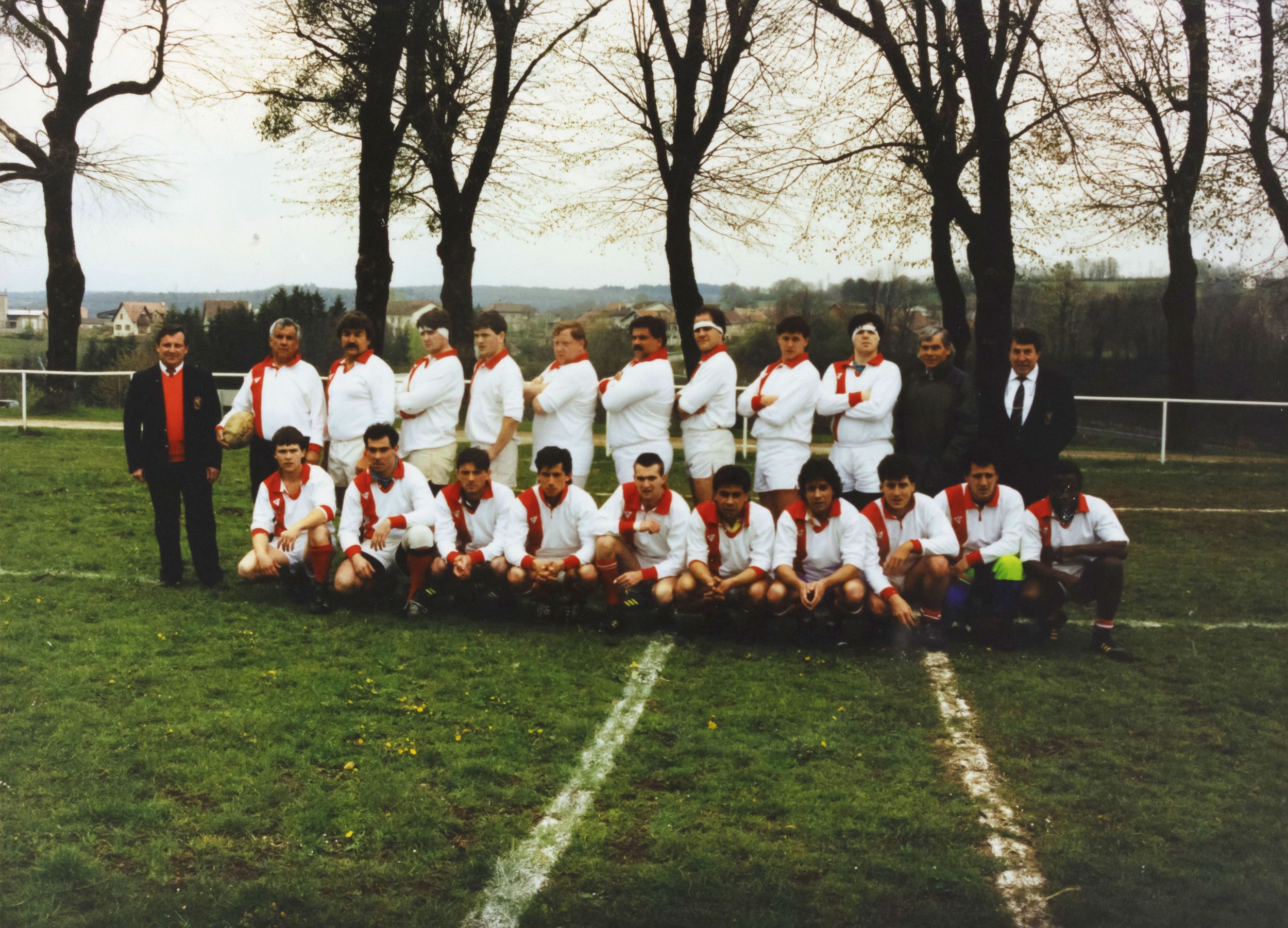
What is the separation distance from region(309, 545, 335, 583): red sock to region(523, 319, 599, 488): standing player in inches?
54.5

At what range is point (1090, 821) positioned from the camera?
12.2 ft

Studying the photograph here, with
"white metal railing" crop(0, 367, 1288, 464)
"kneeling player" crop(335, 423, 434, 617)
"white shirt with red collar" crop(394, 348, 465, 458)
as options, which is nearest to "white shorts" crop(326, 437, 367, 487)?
"white shirt with red collar" crop(394, 348, 465, 458)

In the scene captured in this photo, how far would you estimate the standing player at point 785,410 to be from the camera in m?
6.32

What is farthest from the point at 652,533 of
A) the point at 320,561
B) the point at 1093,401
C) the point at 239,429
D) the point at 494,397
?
the point at 1093,401

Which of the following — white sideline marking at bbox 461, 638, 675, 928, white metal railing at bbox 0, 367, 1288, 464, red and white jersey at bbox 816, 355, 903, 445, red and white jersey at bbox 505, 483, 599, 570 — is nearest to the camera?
white sideline marking at bbox 461, 638, 675, 928

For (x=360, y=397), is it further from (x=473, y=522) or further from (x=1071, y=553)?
(x=1071, y=553)

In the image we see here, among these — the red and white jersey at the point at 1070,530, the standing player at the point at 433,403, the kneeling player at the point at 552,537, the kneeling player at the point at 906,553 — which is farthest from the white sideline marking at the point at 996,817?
the standing player at the point at 433,403

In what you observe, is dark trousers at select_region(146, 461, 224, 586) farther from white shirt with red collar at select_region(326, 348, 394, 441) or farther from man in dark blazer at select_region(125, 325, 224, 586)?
white shirt with red collar at select_region(326, 348, 394, 441)

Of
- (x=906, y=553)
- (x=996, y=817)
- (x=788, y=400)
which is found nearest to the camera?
(x=996, y=817)

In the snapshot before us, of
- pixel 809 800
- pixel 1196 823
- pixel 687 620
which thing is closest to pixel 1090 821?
pixel 1196 823

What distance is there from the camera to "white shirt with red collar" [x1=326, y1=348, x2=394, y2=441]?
6648 mm

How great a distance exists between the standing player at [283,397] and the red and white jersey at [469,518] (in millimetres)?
1023

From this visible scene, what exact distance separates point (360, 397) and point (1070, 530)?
169 inches

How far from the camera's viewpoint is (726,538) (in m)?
5.81
